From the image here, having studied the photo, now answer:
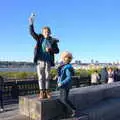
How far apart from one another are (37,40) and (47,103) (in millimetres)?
1494

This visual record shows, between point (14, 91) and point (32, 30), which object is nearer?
point (32, 30)

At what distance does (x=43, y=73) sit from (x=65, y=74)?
0.77 m

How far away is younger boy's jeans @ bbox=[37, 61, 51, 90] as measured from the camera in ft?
29.9

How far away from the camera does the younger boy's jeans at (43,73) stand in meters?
9.11

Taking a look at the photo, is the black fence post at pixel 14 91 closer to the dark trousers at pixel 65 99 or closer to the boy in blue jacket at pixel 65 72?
the dark trousers at pixel 65 99

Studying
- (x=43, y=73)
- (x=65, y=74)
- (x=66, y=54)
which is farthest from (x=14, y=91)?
(x=66, y=54)

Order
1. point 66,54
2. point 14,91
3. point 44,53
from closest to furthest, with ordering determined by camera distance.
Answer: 1. point 66,54
2. point 44,53
3. point 14,91

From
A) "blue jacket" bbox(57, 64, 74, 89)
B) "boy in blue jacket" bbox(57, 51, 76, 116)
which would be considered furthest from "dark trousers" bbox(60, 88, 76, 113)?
"blue jacket" bbox(57, 64, 74, 89)

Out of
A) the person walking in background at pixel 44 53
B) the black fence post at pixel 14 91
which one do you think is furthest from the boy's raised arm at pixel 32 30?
the black fence post at pixel 14 91

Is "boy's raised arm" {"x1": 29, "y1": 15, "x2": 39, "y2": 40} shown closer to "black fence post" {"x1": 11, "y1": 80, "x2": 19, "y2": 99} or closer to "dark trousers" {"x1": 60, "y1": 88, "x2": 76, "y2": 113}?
"dark trousers" {"x1": 60, "y1": 88, "x2": 76, "y2": 113}

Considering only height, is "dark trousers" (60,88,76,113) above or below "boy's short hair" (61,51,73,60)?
below

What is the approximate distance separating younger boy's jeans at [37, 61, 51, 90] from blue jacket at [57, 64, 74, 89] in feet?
1.84

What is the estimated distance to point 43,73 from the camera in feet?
30.1

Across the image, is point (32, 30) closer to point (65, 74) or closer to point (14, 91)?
point (65, 74)
